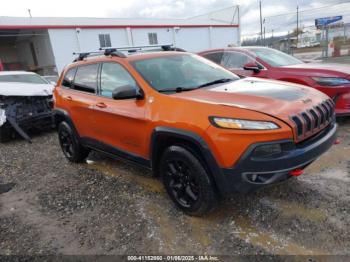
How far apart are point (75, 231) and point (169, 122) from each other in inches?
60.7

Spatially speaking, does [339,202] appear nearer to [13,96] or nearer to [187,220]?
[187,220]

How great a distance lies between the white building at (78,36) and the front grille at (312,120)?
865 inches

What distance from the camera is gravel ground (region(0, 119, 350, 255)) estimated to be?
286cm

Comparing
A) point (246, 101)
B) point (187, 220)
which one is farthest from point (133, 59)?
point (187, 220)

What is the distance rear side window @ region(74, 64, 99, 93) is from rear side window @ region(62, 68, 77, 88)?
17 cm

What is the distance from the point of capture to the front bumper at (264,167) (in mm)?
2645

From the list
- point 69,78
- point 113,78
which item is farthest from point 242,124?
point 69,78

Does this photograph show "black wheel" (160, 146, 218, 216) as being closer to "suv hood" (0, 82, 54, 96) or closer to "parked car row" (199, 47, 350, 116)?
"parked car row" (199, 47, 350, 116)

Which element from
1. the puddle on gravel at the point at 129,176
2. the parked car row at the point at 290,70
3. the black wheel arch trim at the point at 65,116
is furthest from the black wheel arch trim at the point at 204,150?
the parked car row at the point at 290,70

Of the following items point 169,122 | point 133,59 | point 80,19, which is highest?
point 80,19

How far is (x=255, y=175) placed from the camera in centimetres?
270

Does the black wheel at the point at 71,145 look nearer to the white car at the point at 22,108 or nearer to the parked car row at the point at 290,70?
the white car at the point at 22,108

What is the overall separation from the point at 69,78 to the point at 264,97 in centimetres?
342

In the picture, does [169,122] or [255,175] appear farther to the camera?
[169,122]
